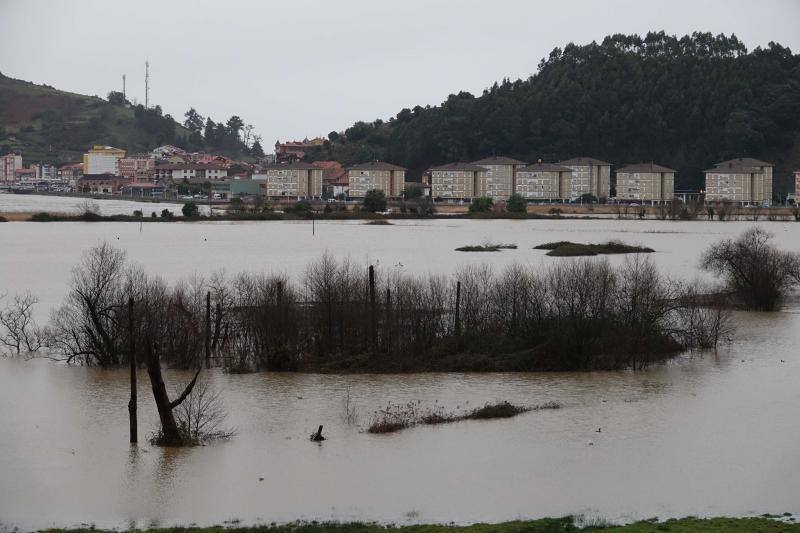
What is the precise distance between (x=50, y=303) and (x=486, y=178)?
9264 cm

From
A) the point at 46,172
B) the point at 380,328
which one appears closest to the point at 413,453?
the point at 380,328

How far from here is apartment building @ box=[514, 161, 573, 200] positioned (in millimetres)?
118625

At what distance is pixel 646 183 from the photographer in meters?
116

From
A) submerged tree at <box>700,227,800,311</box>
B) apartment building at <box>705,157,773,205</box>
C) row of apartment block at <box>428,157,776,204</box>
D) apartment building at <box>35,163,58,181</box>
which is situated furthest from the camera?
apartment building at <box>35,163,58,181</box>

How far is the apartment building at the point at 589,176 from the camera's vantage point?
120 meters

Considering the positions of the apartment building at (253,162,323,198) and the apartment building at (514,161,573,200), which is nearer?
the apartment building at (514,161,573,200)

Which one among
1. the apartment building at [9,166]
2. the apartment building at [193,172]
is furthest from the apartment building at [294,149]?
the apartment building at [9,166]

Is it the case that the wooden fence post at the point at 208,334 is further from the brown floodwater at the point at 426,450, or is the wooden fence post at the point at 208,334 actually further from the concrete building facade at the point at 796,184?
the concrete building facade at the point at 796,184

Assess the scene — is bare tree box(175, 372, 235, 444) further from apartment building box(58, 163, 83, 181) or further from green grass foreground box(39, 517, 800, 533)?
apartment building box(58, 163, 83, 181)

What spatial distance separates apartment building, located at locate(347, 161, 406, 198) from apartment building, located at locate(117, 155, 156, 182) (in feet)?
169

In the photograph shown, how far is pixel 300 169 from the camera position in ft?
406

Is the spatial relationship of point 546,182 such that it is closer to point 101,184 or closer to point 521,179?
point 521,179

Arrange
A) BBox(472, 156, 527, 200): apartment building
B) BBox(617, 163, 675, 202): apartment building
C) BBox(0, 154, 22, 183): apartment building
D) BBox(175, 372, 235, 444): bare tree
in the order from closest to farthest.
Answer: BBox(175, 372, 235, 444): bare tree < BBox(617, 163, 675, 202): apartment building < BBox(472, 156, 527, 200): apartment building < BBox(0, 154, 22, 183): apartment building

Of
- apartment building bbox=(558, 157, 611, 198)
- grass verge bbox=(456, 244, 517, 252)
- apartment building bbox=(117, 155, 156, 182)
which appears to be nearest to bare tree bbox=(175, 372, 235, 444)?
grass verge bbox=(456, 244, 517, 252)
